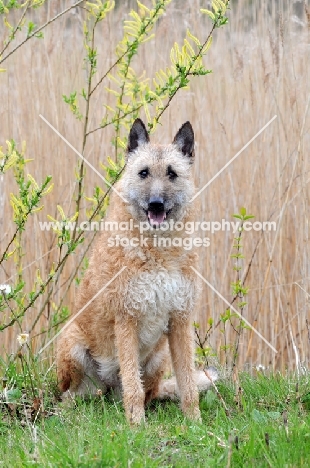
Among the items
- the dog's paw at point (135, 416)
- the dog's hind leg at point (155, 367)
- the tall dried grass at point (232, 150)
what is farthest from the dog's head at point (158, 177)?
the tall dried grass at point (232, 150)

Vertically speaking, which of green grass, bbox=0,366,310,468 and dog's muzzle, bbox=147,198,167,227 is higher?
dog's muzzle, bbox=147,198,167,227

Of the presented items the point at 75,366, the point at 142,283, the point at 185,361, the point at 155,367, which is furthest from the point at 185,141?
the point at 75,366

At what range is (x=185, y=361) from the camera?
4.35 meters

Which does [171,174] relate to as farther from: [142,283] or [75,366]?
[75,366]

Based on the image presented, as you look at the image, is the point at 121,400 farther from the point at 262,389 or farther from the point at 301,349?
the point at 301,349

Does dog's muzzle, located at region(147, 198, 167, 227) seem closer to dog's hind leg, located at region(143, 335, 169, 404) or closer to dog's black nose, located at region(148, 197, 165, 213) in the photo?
dog's black nose, located at region(148, 197, 165, 213)

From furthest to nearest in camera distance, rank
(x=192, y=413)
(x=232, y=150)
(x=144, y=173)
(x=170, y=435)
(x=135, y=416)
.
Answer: (x=232, y=150) < (x=144, y=173) < (x=192, y=413) < (x=135, y=416) < (x=170, y=435)

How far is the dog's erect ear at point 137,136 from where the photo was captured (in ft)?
14.4

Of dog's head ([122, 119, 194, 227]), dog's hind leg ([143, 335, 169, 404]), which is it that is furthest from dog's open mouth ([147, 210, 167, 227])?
dog's hind leg ([143, 335, 169, 404])

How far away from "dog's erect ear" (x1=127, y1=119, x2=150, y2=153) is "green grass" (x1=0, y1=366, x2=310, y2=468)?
160 centimetres

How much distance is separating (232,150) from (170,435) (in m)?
2.83

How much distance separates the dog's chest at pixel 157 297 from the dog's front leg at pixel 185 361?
9 cm

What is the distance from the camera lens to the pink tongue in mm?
4148

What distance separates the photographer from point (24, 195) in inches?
156
